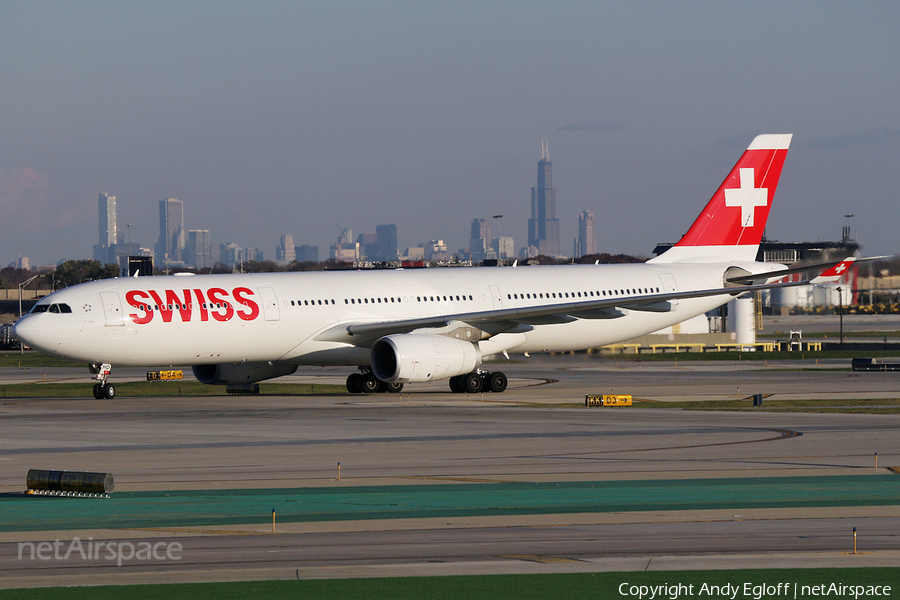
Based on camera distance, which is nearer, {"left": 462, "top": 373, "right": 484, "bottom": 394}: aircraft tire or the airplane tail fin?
{"left": 462, "top": 373, "right": 484, "bottom": 394}: aircraft tire

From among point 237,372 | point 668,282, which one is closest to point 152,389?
point 237,372

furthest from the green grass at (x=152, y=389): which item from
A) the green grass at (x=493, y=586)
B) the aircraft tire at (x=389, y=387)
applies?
the green grass at (x=493, y=586)

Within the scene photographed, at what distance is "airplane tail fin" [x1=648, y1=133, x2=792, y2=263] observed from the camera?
156ft

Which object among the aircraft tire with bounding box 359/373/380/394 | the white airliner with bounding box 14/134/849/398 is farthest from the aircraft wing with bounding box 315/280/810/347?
the aircraft tire with bounding box 359/373/380/394

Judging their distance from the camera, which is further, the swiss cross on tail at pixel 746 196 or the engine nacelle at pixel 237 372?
the swiss cross on tail at pixel 746 196

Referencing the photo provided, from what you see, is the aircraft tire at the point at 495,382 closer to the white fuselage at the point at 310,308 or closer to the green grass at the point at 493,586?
the white fuselage at the point at 310,308

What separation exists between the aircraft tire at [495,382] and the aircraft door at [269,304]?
8.22 meters

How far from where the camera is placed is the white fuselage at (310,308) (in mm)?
35188

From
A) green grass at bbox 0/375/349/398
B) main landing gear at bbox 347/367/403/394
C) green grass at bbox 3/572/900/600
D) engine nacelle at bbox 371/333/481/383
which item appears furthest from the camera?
green grass at bbox 0/375/349/398

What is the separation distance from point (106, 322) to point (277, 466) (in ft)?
52.6

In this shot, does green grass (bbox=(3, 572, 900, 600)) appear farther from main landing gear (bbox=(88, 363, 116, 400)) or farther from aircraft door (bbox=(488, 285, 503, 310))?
aircraft door (bbox=(488, 285, 503, 310))

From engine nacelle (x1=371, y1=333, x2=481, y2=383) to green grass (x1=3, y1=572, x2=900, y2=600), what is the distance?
943 inches

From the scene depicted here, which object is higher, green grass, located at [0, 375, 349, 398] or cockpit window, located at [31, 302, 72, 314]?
cockpit window, located at [31, 302, 72, 314]

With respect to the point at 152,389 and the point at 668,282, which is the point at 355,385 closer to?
the point at 152,389
